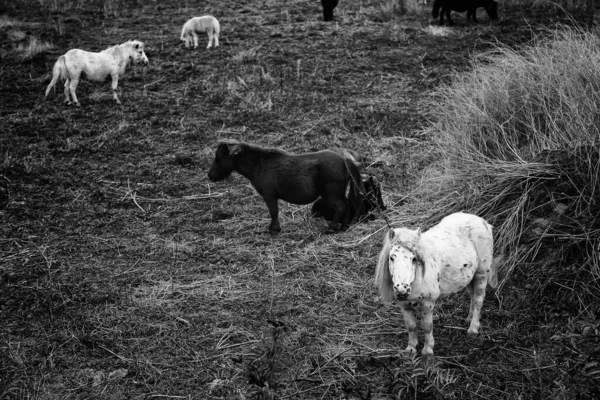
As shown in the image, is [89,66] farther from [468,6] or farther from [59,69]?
[468,6]

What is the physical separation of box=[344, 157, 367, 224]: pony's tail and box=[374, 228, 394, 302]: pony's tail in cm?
212

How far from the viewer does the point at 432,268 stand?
13.6ft

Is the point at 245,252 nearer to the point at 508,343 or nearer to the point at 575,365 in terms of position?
the point at 508,343

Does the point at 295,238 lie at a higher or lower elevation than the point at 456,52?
lower

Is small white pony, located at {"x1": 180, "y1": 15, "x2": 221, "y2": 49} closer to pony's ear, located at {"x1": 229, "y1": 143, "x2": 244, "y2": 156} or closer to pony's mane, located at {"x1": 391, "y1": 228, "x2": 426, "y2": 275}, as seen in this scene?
pony's ear, located at {"x1": 229, "y1": 143, "x2": 244, "y2": 156}

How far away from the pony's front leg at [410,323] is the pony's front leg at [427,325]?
0.23ft

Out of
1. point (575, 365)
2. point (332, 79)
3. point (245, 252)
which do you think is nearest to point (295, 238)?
point (245, 252)

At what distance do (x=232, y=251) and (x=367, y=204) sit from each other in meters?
1.38

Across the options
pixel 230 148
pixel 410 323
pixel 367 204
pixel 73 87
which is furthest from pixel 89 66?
pixel 410 323

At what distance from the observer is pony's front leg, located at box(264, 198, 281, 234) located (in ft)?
20.8

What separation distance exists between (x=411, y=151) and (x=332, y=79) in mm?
3329

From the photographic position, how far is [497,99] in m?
6.53

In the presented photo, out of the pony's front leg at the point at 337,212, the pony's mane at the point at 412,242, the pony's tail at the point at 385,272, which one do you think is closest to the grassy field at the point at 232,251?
the pony's front leg at the point at 337,212

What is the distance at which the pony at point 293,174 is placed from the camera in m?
6.14
